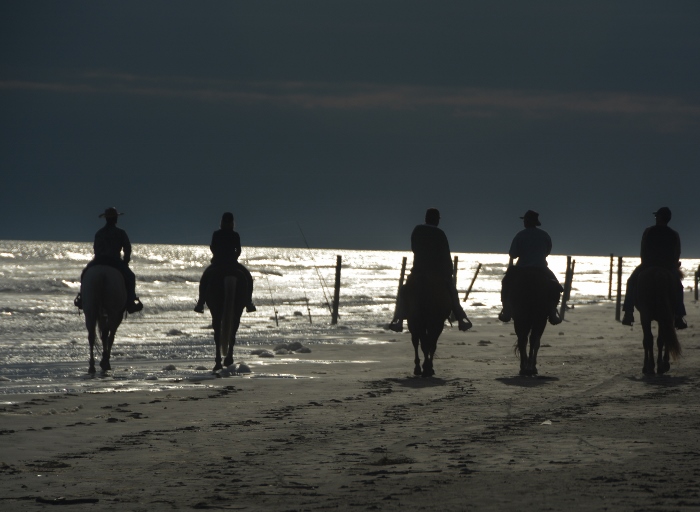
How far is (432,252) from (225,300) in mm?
2809

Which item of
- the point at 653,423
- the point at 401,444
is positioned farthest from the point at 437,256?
the point at 401,444

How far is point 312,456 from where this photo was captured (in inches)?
279

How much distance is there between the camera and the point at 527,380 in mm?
12711

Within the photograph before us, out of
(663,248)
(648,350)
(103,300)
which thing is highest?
(663,248)

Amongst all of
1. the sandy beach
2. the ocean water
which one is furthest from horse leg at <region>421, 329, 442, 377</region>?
the ocean water

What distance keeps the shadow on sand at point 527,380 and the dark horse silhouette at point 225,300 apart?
140 inches

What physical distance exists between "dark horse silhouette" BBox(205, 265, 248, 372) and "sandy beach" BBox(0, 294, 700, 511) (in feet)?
4.80

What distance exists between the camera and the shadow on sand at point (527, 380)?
12.2m

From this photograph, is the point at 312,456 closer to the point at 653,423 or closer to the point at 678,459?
the point at 678,459

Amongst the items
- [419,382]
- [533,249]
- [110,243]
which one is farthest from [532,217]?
[110,243]

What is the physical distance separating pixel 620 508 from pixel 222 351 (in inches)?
375

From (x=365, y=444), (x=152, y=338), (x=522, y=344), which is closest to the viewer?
(x=365, y=444)

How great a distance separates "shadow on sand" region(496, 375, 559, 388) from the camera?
→ 40.0 feet

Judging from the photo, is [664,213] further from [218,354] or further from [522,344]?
[218,354]
